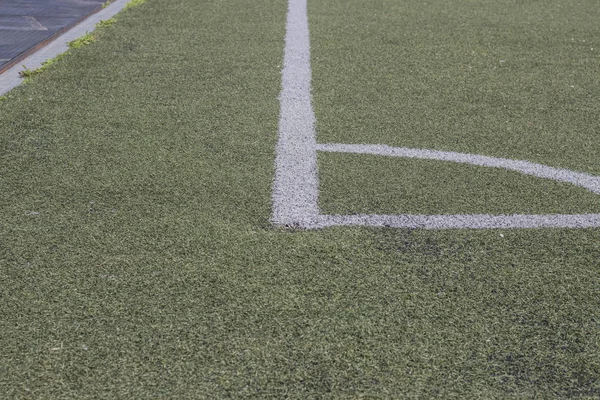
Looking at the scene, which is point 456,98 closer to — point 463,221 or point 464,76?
point 464,76

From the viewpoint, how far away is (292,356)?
2.21m

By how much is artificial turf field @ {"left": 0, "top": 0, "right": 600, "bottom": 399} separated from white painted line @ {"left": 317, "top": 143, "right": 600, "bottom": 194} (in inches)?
3.1

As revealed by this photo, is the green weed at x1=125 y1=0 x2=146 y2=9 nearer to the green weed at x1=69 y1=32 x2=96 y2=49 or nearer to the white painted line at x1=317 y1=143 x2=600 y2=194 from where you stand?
the green weed at x1=69 y1=32 x2=96 y2=49

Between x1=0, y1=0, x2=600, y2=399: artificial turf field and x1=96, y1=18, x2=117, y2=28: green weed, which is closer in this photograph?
x1=0, y1=0, x2=600, y2=399: artificial turf field

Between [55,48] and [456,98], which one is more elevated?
[55,48]

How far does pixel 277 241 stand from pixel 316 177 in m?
0.69

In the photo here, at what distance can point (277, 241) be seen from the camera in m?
2.86

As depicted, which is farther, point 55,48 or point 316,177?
point 55,48

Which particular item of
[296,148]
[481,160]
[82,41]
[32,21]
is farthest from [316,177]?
[32,21]

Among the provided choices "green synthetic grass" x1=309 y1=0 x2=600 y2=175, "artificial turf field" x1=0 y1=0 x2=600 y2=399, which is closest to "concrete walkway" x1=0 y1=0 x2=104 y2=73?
"artificial turf field" x1=0 y1=0 x2=600 y2=399

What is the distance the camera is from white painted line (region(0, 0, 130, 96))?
15.3ft

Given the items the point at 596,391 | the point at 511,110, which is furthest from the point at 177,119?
the point at 596,391

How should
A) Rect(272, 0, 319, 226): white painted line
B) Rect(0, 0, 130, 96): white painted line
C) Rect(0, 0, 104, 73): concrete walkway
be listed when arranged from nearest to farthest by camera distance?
1. Rect(272, 0, 319, 226): white painted line
2. Rect(0, 0, 130, 96): white painted line
3. Rect(0, 0, 104, 73): concrete walkway

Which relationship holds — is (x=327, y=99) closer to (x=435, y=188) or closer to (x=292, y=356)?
(x=435, y=188)
